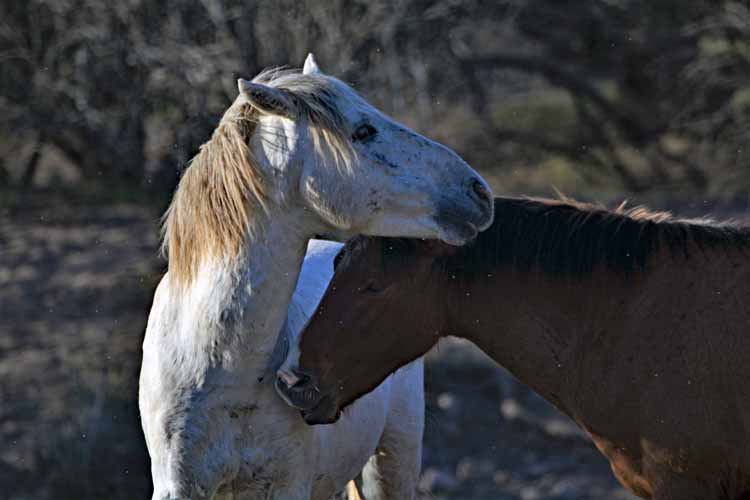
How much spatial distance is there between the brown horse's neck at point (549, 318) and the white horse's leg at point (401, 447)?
1.04m

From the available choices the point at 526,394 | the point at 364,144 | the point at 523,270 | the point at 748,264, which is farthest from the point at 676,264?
the point at 526,394

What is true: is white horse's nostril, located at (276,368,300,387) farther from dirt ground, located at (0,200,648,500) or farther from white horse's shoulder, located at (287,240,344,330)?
dirt ground, located at (0,200,648,500)

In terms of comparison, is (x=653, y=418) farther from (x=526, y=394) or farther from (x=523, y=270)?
(x=526, y=394)

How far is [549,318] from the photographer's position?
13.6 ft

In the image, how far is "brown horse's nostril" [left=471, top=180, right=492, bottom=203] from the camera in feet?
12.4

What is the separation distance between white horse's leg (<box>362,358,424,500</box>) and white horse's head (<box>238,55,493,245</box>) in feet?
4.86

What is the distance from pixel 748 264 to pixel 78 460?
215 inches

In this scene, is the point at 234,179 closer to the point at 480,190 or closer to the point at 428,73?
the point at 480,190

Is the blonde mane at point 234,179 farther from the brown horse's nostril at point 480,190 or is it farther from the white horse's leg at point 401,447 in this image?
the white horse's leg at point 401,447

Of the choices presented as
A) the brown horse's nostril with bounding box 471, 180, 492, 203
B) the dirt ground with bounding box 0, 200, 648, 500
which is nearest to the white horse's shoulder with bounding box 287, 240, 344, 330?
the brown horse's nostril with bounding box 471, 180, 492, 203

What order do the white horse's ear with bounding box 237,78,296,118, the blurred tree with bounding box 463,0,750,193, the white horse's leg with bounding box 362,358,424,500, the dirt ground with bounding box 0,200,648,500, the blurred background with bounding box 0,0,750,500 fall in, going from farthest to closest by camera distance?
the blurred tree with bounding box 463,0,750,193, the blurred background with bounding box 0,0,750,500, the dirt ground with bounding box 0,200,648,500, the white horse's leg with bounding box 362,358,424,500, the white horse's ear with bounding box 237,78,296,118

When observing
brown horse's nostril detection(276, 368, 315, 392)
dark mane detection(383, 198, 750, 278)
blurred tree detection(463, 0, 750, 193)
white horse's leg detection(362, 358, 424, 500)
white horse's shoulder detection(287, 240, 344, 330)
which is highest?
dark mane detection(383, 198, 750, 278)

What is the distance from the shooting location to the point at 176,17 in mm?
10055

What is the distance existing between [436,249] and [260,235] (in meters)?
0.57
